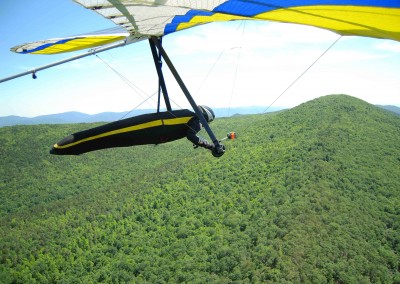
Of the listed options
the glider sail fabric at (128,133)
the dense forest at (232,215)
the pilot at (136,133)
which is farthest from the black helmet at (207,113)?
the dense forest at (232,215)

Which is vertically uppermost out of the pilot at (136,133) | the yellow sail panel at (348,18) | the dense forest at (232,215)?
the yellow sail panel at (348,18)

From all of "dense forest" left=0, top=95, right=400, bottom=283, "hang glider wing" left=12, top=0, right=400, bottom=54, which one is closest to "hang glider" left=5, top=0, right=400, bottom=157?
"hang glider wing" left=12, top=0, right=400, bottom=54

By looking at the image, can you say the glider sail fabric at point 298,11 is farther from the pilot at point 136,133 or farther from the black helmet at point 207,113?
the black helmet at point 207,113

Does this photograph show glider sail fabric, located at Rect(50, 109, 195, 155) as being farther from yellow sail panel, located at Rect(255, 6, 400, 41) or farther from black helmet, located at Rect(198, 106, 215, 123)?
yellow sail panel, located at Rect(255, 6, 400, 41)

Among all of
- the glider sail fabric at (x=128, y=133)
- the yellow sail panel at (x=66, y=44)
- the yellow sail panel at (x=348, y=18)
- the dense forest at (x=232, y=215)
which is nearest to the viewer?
the yellow sail panel at (x=348, y=18)

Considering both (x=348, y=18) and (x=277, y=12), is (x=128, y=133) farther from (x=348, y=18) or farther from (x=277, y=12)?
(x=348, y=18)

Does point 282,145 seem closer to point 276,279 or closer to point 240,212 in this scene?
point 240,212

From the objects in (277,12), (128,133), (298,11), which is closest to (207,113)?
(128,133)
